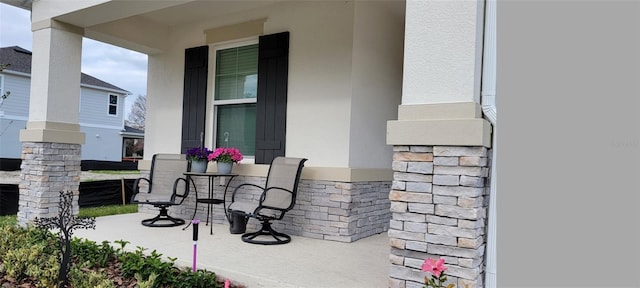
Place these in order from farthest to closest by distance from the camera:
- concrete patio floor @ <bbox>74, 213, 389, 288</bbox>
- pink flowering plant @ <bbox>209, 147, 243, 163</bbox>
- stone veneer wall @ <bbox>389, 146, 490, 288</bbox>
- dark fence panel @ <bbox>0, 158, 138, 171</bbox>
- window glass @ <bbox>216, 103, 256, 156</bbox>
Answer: dark fence panel @ <bbox>0, 158, 138, 171</bbox> → window glass @ <bbox>216, 103, 256, 156</bbox> → pink flowering plant @ <bbox>209, 147, 243, 163</bbox> → concrete patio floor @ <bbox>74, 213, 389, 288</bbox> → stone veneer wall @ <bbox>389, 146, 490, 288</bbox>

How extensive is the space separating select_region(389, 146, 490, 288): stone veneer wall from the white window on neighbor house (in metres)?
3.41

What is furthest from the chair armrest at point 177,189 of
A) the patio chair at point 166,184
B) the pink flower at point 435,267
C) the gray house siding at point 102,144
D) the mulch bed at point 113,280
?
the gray house siding at point 102,144

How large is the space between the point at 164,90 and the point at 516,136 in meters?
5.57

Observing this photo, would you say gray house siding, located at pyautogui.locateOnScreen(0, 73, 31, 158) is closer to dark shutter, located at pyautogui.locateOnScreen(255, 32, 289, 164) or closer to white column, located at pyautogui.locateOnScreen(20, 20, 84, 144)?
→ white column, located at pyautogui.locateOnScreen(20, 20, 84, 144)

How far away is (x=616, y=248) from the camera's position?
219cm

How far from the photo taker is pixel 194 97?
615cm

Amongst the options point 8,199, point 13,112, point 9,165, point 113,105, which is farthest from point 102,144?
point 8,199

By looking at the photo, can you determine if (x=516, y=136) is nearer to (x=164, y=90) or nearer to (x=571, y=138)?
(x=571, y=138)

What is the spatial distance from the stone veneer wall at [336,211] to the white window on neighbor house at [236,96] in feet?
2.21

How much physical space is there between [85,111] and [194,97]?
14.4m

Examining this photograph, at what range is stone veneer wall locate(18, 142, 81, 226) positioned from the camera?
17.6 feet

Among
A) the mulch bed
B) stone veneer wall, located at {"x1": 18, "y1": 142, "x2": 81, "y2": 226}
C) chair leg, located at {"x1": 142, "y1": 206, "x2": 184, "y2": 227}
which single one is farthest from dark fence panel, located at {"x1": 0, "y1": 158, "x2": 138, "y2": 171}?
the mulch bed

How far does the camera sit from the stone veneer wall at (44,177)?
5.37 metres

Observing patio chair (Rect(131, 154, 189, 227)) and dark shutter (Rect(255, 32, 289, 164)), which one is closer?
dark shutter (Rect(255, 32, 289, 164))
